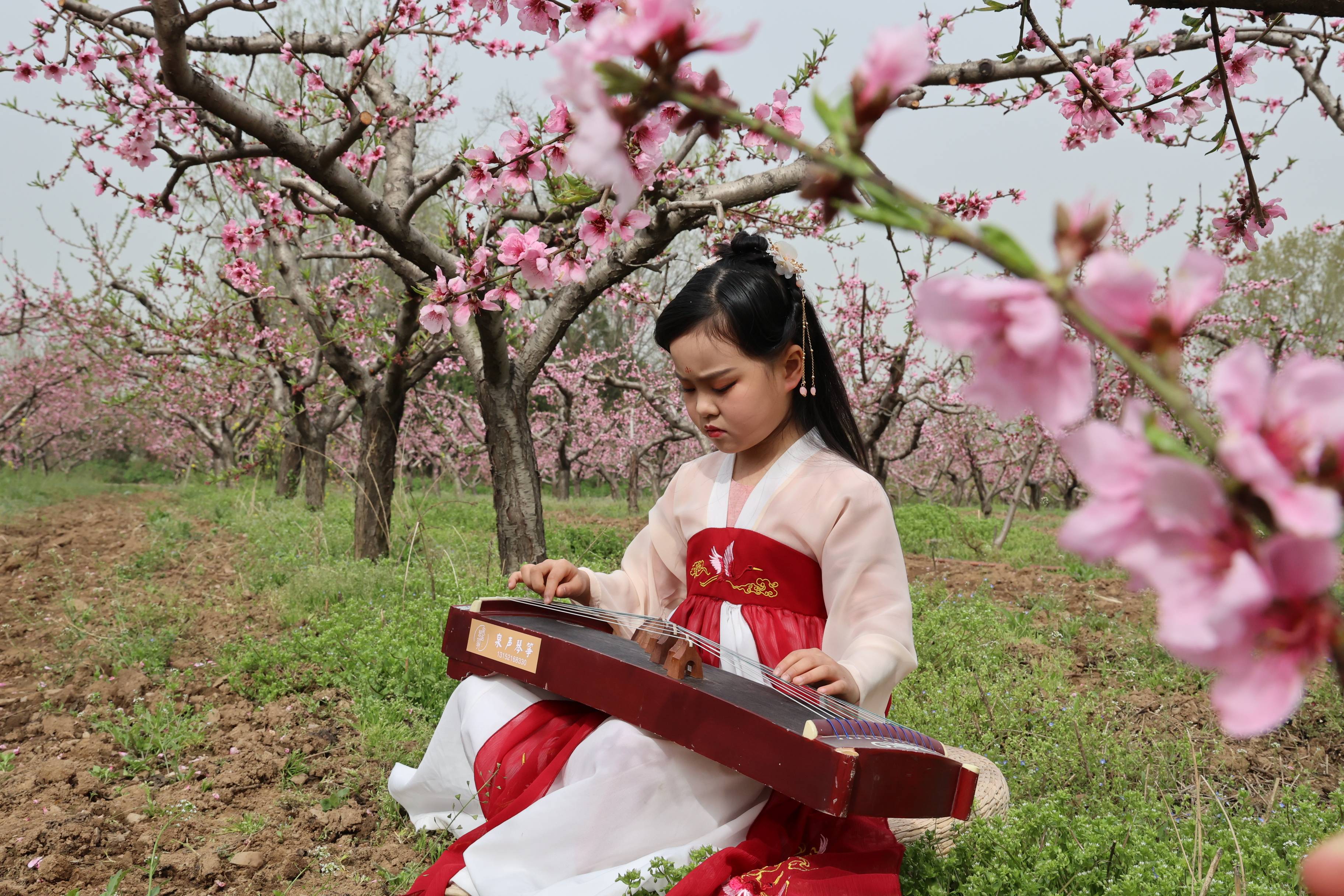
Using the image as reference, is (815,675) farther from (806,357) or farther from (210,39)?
(210,39)

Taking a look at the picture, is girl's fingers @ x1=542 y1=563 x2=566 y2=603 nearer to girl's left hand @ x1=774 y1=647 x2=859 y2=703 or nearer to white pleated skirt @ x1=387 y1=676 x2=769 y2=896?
white pleated skirt @ x1=387 y1=676 x2=769 y2=896

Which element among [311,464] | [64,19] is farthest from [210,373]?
[64,19]

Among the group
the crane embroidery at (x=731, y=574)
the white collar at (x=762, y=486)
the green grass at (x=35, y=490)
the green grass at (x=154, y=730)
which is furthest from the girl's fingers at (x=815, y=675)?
the green grass at (x=35, y=490)

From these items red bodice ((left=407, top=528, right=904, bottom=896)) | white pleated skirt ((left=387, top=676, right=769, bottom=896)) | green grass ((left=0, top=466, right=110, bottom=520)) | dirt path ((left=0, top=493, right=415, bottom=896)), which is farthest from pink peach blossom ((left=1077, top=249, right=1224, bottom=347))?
green grass ((left=0, top=466, right=110, bottom=520))

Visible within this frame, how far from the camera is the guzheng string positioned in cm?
166

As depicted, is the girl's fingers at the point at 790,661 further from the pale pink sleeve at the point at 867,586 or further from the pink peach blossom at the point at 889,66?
the pink peach blossom at the point at 889,66

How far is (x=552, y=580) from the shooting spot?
7.03 ft

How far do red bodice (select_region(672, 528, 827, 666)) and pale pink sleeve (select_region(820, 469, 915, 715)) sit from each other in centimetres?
4

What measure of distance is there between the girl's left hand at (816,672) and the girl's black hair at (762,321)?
2.14 feet

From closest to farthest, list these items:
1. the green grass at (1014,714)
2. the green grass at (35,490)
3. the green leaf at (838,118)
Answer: the green leaf at (838,118), the green grass at (1014,714), the green grass at (35,490)

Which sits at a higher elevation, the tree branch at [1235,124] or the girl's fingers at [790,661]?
the tree branch at [1235,124]

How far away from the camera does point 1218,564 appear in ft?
1.16

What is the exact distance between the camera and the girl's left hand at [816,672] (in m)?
1.73

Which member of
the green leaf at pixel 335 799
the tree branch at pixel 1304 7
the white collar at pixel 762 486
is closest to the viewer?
the tree branch at pixel 1304 7
